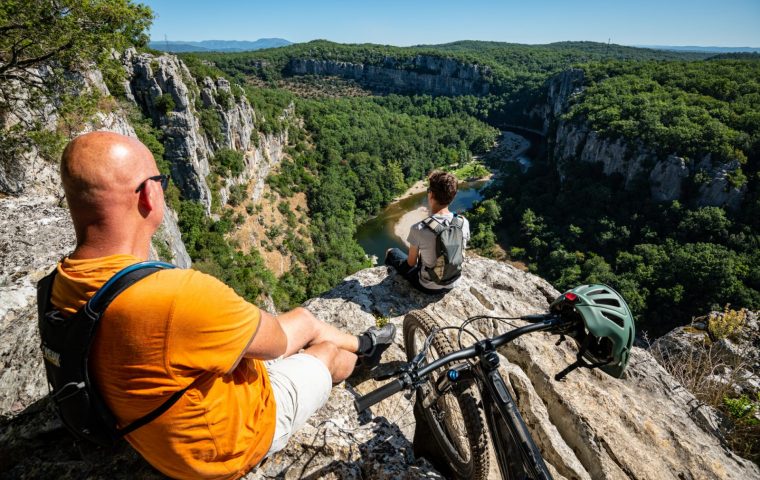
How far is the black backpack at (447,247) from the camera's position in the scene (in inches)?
174

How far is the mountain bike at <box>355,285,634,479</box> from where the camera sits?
6.74 feet

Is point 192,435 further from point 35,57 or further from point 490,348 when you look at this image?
point 35,57

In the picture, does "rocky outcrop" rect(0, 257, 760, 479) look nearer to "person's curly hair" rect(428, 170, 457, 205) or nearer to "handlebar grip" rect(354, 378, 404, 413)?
"handlebar grip" rect(354, 378, 404, 413)

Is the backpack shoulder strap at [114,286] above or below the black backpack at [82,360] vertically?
above

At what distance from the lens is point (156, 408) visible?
1.65 m

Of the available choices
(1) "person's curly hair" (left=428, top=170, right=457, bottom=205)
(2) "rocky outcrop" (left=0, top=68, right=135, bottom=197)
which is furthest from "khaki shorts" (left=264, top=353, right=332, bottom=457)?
(2) "rocky outcrop" (left=0, top=68, right=135, bottom=197)

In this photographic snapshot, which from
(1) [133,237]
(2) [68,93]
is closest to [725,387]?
(1) [133,237]

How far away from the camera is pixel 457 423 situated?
2.98 metres

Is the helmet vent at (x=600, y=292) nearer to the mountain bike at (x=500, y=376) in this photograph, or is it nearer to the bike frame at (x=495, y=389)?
the mountain bike at (x=500, y=376)

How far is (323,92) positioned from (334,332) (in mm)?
120220

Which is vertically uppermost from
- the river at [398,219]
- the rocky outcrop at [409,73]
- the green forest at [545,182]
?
the rocky outcrop at [409,73]

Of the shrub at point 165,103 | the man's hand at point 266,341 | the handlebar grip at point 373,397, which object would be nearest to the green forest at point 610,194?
the shrub at point 165,103

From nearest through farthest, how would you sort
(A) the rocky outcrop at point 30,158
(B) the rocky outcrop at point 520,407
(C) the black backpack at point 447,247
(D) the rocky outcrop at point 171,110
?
(B) the rocky outcrop at point 520,407 → (C) the black backpack at point 447,247 → (A) the rocky outcrop at point 30,158 → (D) the rocky outcrop at point 171,110

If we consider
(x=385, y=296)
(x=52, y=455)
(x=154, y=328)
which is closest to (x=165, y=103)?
(x=385, y=296)
